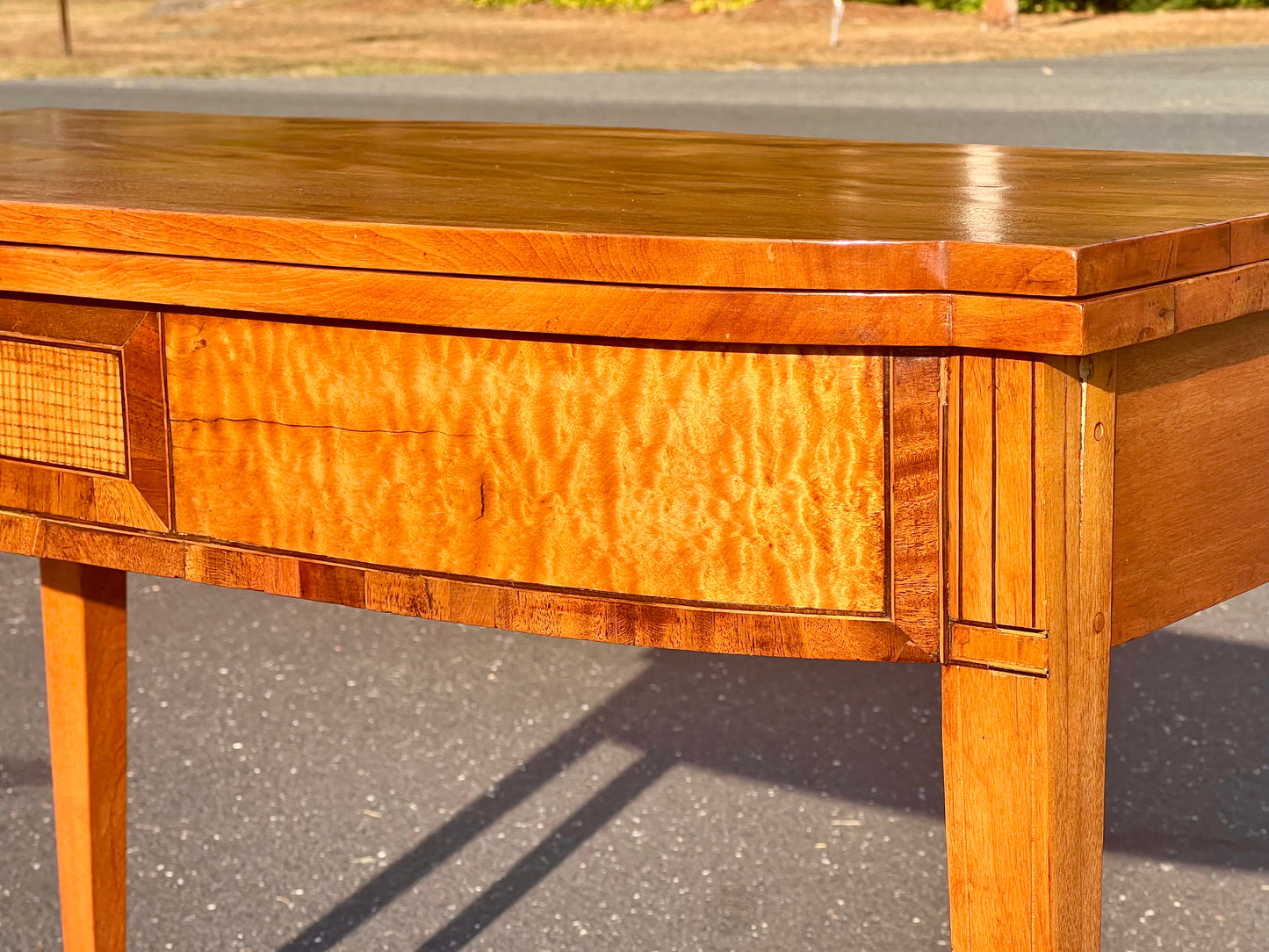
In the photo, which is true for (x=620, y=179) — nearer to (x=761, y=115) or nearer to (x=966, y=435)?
(x=966, y=435)

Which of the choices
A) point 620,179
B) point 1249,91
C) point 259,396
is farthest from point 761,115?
point 259,396

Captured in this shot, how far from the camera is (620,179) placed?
53.7 inches

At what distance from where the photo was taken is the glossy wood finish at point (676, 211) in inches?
35.8

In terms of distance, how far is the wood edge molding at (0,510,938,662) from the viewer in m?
0.99

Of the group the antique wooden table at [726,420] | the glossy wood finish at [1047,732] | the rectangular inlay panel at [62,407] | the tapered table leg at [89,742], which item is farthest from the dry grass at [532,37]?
the glossy wood finish at [1047,732]

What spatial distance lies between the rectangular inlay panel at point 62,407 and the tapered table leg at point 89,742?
1.34 feet

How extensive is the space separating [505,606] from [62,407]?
39cm

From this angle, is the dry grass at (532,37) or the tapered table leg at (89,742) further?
the dry grass at (532,37)

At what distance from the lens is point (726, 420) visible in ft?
3.16

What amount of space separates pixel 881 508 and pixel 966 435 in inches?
2.6

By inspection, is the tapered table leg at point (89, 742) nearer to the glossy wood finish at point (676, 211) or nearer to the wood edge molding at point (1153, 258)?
the glossy wood finish at point (676, 211)

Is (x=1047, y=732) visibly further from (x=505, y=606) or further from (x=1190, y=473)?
(x=505, y=606)

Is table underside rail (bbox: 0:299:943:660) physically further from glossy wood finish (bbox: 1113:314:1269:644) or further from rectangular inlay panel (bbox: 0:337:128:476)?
glossy wood finish (bbox: 1113:314:1269:644)

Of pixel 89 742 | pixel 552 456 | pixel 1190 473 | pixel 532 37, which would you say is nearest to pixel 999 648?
pixel 1190 473
